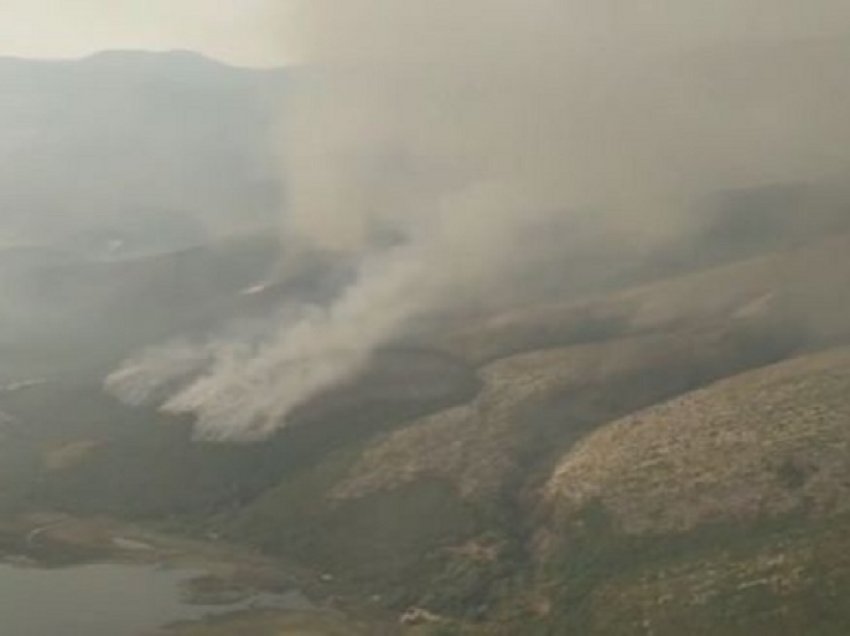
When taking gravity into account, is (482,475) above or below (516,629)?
above

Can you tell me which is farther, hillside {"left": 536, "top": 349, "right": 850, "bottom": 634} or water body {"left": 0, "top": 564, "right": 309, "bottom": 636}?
water body {"left": 0, "top": 564, "right": 309, "bottom": 636}

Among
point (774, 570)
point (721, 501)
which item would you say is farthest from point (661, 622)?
point (721, 501)

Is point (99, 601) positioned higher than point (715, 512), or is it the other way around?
point (99, 601)

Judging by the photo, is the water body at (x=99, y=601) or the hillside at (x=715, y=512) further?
the water body at (x=99, y=601)

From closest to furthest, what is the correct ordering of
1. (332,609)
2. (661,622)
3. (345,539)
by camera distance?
(661,622), (332,609), (345,539)


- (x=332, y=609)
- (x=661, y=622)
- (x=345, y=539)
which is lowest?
(x=661, y=622)

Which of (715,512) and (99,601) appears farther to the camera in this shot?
(99,601)

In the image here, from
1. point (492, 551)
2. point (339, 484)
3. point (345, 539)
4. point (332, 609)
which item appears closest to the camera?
point (332, 609)

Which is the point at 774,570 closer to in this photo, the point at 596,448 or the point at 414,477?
the point at 596,448
